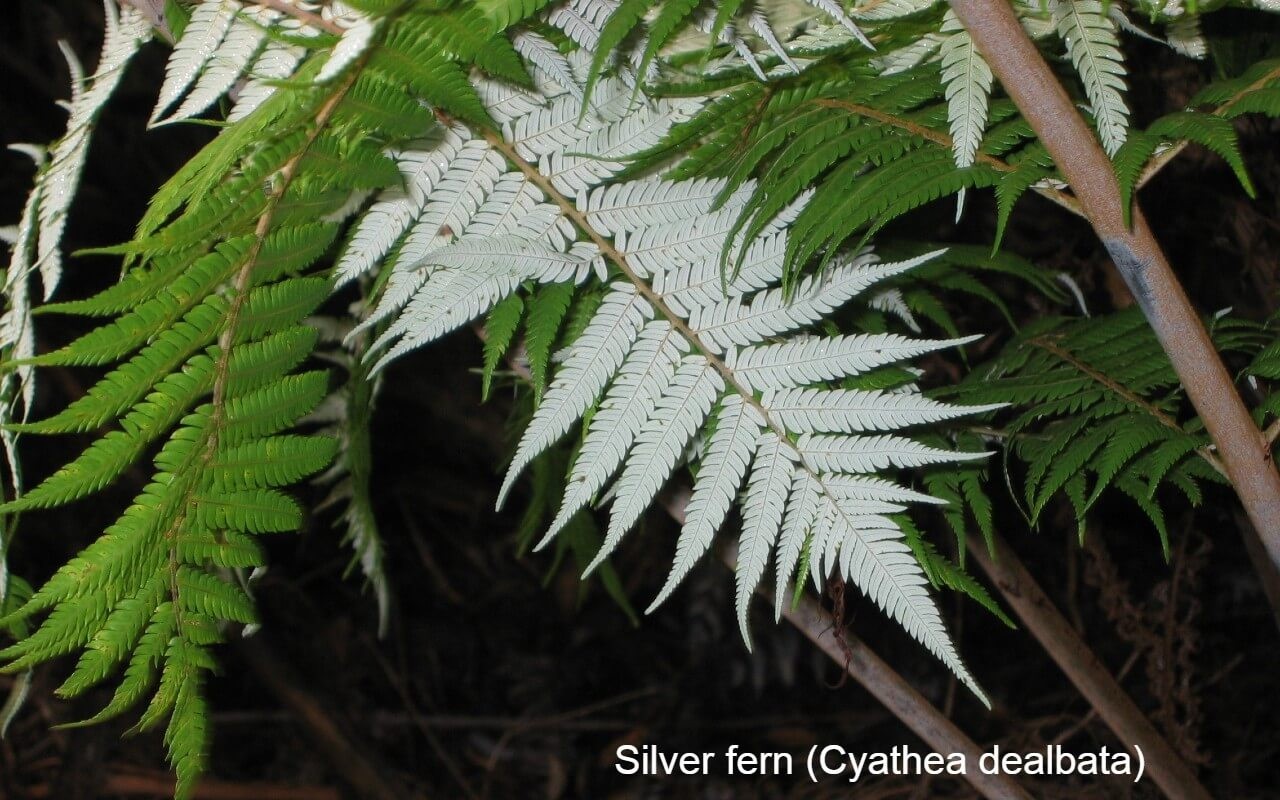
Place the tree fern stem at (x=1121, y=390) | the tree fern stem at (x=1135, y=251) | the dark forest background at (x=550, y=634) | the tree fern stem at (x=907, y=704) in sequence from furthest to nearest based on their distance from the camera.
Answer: the dark forest background at (x=550, y=634) → the tree fern stem at (x=907, y=704) → the tree fern stem at (x=1121, y=390) → the tree fern stem at (x=1135, y=251)

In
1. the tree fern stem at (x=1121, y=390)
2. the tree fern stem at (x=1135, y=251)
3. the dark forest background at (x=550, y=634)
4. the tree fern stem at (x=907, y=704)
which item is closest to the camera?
the tree fern stem at (x=1135, y=251)

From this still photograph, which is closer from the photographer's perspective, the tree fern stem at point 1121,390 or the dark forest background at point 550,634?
the tree fern stem at point 1121,390

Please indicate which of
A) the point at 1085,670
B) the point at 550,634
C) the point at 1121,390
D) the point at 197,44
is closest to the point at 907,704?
the point at 1085,670

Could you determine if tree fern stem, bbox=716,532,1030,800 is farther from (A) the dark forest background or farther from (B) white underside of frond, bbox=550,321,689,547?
(A) the dark forest background

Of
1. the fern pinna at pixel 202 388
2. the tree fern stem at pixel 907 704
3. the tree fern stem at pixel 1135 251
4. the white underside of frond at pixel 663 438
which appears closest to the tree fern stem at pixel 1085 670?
the tree fern stem at pixel 907 704

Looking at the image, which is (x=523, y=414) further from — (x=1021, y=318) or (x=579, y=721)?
(x=579, y=721)

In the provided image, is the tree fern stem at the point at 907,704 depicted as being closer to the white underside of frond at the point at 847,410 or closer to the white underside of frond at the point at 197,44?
the white underside of frond at the point at 847,410
